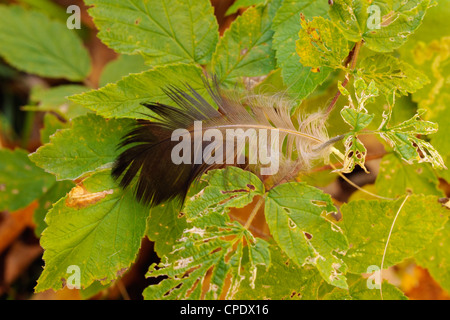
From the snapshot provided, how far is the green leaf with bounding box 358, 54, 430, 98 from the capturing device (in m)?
0.71

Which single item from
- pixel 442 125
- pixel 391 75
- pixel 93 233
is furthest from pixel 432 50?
pixel 93 233

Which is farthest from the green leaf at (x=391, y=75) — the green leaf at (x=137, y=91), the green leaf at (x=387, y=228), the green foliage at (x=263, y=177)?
the green leaf at (x=137, y=91)

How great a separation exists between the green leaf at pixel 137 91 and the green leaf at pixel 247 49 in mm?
78

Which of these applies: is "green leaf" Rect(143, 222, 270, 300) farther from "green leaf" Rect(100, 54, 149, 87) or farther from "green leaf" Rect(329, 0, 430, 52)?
"green leaf" Rect(100, 54, 149, 87)

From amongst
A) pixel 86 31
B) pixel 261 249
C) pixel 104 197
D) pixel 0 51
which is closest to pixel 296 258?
pixel 261 249

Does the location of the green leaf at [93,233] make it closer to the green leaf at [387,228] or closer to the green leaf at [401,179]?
the green leaf at [387,228]

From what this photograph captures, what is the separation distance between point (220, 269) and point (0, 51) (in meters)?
1.25

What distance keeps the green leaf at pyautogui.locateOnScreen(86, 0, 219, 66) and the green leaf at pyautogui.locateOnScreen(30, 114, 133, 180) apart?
0.17 metres

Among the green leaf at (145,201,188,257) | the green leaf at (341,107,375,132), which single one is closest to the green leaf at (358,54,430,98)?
the green leaf at (341,107,375,132)

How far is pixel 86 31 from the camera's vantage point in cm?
197

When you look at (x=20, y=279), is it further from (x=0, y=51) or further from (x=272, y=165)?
(x=272, y=165)

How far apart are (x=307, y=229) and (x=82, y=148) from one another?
490 millimetres

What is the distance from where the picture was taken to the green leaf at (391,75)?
2.34 ft

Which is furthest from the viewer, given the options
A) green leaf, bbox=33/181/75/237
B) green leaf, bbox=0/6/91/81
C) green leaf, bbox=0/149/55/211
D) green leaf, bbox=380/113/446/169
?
green leaf, bbox=0/6/91/81
